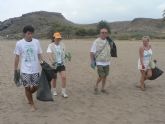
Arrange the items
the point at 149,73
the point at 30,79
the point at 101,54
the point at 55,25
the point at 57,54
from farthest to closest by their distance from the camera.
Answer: the point at 55,25 → the point at 149,73 → the point at 101,54 → the point at 57,54 → the point at 30,79

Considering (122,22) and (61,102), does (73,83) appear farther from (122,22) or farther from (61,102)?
(122,22)

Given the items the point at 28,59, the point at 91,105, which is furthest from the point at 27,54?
the point at 91,105

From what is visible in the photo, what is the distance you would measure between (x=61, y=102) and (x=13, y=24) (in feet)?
339

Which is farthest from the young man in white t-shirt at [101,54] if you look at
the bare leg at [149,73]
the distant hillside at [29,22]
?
the distant hillside at [29,22]

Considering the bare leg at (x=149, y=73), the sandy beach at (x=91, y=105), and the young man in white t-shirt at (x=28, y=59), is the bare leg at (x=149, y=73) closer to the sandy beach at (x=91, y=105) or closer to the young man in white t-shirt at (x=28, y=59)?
the sandy beach at (x=91, y=105)

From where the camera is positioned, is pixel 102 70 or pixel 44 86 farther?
pixel 102 70

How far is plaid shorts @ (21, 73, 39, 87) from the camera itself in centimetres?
920

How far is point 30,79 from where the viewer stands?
363 inches

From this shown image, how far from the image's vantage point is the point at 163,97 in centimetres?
1102

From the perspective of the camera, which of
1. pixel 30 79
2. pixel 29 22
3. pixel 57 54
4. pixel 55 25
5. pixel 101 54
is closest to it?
pixel 30 79

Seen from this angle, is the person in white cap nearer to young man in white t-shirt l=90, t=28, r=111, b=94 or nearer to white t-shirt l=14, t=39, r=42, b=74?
young man in white t-shirt l=90, t=28, r=111, b=94

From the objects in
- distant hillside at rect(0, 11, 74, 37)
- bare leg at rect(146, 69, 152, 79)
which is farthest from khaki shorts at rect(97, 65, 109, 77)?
distant hillside at rect(0, 11, 74, 37)

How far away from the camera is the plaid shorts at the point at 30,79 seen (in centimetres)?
920

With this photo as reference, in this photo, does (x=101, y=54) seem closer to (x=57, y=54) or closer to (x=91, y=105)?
(x=57, y=54)
